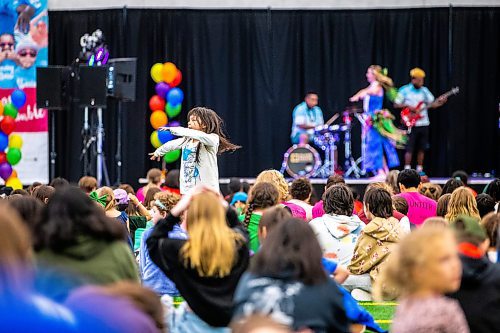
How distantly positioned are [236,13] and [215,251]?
12.8 meters

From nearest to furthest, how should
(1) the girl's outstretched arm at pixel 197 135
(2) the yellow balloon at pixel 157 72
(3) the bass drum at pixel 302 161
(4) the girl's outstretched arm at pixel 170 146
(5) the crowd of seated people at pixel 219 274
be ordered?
(5) the crowd of seated people at pixel 219 274
(1) the girl's outstretched arm at pixel 197 135
(4) the girl's outstretched arm at pixel 170 146
(3) the bass drum at pixel 302 161
(2) the yellow balloon at pixel 157 72

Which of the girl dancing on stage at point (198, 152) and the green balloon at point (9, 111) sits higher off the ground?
the green balloon at point (9, 111)

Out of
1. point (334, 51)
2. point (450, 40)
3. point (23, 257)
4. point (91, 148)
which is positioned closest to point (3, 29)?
point (91, 148)

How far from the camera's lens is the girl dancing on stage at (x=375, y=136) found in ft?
54.0

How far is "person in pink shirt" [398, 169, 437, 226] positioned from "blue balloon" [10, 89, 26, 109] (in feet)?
28.3

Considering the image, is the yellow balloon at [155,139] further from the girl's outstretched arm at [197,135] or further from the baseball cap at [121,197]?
the girl's outstretched arm at [197,135]

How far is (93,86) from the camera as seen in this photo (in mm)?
14078

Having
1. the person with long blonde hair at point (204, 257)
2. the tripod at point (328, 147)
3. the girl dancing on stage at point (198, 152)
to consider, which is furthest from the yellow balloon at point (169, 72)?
the person with long blonde hair at point (204, 257)

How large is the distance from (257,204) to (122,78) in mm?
8642

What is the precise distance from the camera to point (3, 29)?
634 inches

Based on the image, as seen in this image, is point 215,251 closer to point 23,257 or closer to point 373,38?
point 23,257

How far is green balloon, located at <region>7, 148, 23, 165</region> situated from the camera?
15414mm

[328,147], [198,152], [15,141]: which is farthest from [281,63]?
[198,152]

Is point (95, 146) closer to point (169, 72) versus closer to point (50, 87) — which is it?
point (50, 87)
